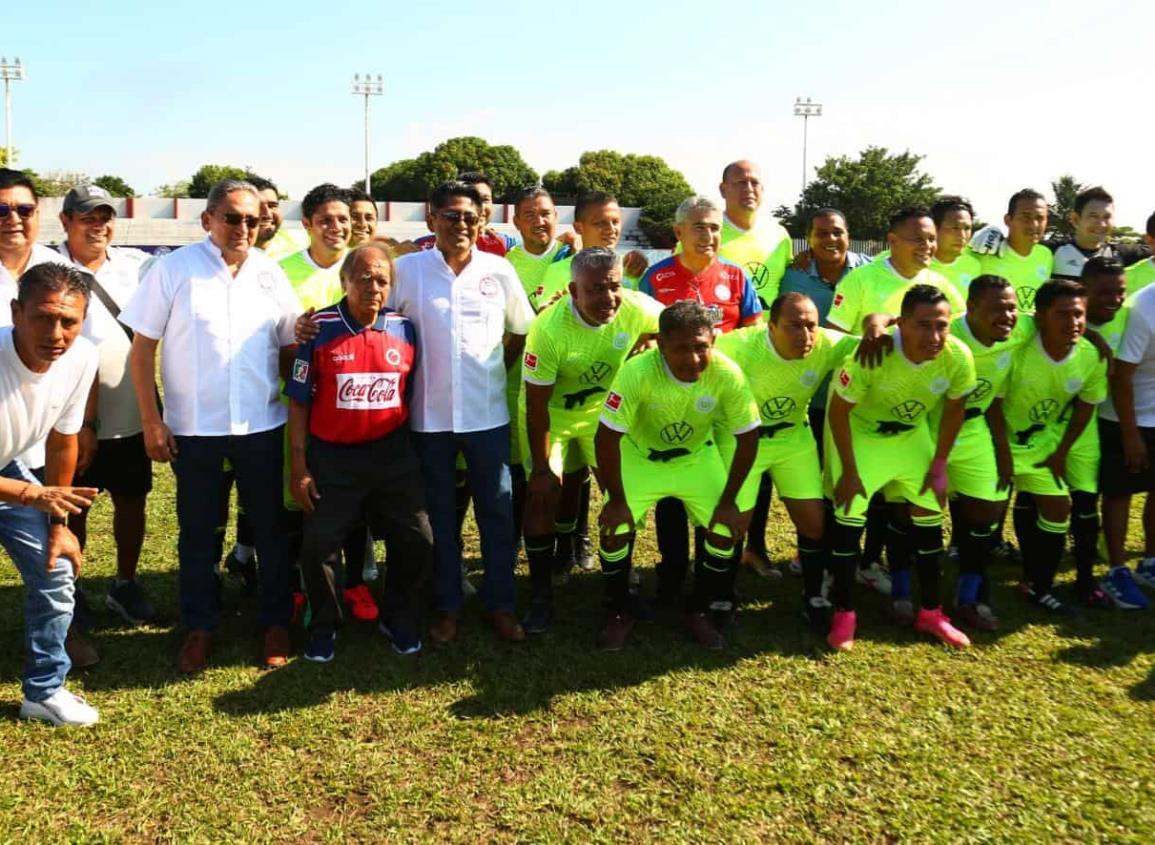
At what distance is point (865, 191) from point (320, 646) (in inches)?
1953

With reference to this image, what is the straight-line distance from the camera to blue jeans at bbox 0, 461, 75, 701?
11.5 feet

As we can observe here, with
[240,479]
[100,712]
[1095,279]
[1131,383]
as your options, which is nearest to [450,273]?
[240,479]

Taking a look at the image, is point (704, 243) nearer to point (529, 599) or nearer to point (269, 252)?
point (529, 599)

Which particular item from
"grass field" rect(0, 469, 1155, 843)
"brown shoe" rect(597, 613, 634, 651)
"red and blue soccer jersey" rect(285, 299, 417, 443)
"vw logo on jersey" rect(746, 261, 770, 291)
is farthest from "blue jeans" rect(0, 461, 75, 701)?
"vw logo on jersey" rect(746, 261, 770, 291)

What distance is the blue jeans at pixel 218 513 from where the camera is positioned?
159 inches

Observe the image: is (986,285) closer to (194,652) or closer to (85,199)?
(194,652)

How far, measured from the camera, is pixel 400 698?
12.6ft

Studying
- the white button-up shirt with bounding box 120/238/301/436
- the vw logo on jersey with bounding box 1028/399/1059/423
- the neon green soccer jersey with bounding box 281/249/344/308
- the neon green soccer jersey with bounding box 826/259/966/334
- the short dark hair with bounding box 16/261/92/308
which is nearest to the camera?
the short dark hair with bounding box 16/261/92/308

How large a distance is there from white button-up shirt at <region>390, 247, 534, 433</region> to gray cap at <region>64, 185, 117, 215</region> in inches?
64.0

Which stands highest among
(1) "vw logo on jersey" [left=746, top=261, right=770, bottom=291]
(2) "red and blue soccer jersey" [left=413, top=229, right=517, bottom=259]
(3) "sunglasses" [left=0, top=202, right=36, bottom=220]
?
(2) "red and blue soccer jersey" [left=413, top=229, right=517, bottom=259]

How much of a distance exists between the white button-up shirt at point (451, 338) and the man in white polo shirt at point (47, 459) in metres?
1.41

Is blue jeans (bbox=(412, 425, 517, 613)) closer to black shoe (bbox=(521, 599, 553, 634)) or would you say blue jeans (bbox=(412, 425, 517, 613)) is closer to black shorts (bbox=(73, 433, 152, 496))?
black shoe (bbox=(521, 599, 553, 634))

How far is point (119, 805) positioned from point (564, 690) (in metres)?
1.81

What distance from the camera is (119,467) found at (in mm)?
4539
